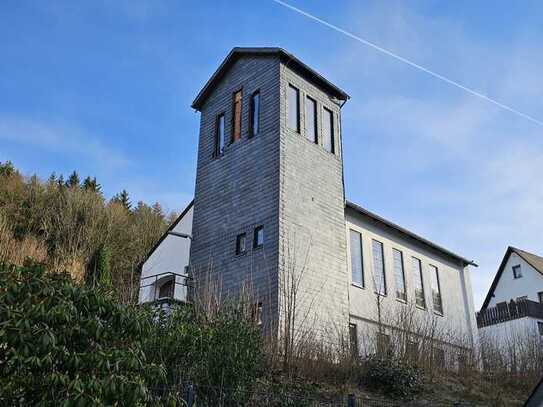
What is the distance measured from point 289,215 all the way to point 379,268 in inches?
222

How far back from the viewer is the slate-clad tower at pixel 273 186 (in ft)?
51.8

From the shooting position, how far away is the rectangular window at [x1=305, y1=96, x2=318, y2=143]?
1845cm

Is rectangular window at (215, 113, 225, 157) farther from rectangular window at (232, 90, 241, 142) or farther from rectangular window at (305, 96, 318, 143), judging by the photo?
rectangular window at (305, 96, 318, 143)

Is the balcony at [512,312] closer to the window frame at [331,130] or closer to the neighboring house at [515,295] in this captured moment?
the neighboring house at [515,295]

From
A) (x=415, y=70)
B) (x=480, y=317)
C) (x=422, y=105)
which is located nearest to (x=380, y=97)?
(x=422, y=105)

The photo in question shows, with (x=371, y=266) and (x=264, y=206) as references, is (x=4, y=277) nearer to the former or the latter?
(x=264, y=206)

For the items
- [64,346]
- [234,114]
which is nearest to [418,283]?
[234,114]

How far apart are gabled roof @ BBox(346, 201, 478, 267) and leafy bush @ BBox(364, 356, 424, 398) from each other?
7.20 metres

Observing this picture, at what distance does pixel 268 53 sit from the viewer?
61.3 ft

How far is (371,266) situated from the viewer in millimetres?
19641

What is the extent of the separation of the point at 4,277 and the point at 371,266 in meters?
15.4

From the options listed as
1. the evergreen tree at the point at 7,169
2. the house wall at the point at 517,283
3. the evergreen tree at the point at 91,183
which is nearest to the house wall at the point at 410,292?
the house wall at the point at 517,283

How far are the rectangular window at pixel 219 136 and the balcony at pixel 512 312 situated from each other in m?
19.0

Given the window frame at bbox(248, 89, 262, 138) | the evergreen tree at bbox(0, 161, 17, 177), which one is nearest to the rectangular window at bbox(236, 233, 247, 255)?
the window frame at bbox(248, 89, 262, 138)
